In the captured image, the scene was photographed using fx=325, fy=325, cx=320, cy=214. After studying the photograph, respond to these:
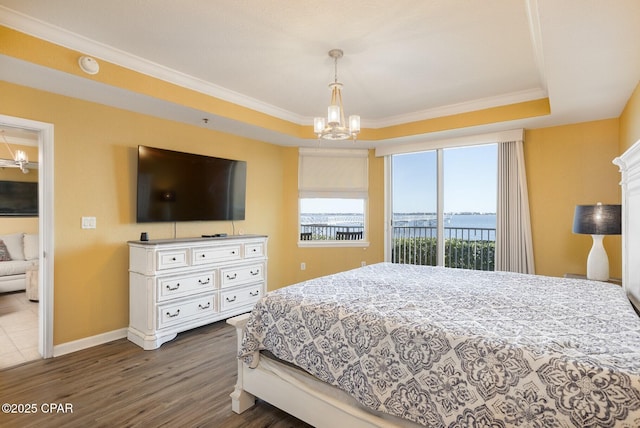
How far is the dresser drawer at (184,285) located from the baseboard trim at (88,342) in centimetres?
67

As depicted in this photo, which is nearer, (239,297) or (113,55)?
(113,55)

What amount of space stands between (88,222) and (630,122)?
523 centimetres

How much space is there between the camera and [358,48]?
106 inches

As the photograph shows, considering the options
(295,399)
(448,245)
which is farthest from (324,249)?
(295,399)

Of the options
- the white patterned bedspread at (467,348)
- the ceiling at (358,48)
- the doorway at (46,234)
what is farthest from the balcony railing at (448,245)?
the doorway at (46,234)

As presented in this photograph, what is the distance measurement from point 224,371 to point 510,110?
→ 400 centimetres

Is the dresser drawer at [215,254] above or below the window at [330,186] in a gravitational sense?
below

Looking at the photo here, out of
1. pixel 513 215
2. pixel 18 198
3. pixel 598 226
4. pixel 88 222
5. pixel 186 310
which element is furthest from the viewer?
pixel 18 198

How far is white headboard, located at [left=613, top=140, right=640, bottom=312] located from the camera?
2.10m

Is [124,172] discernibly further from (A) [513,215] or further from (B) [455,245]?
→ (A) [513,215]

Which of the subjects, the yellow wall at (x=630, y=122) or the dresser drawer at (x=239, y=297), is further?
the dresser drawer at (x=239, y=297)

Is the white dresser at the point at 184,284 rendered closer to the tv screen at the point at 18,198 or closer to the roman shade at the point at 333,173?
the roman shade at the point at 333,173

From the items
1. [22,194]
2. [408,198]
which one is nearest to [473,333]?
[408,198]

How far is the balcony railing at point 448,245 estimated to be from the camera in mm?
4633
